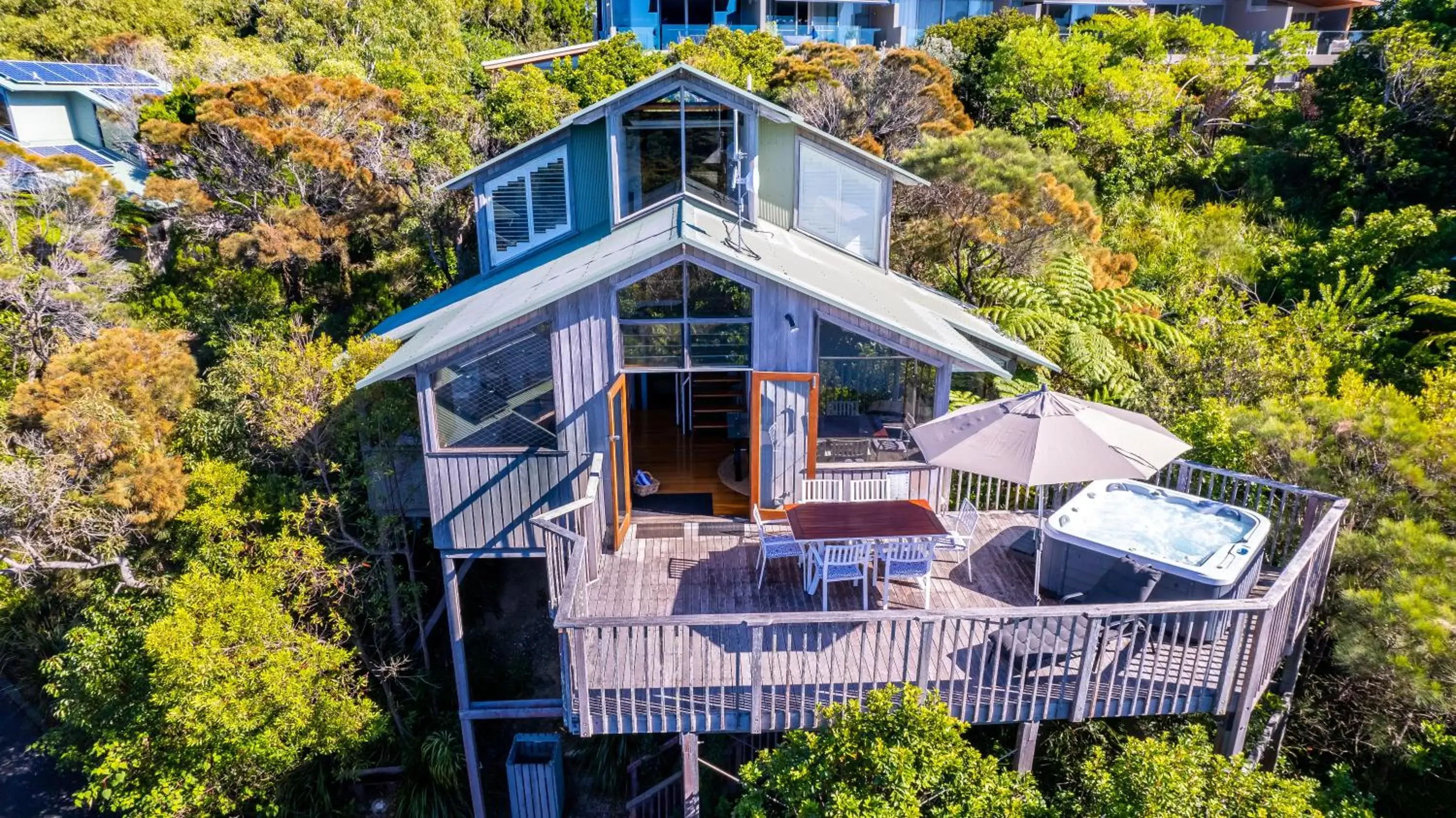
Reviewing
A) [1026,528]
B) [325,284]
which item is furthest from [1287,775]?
[325,284]

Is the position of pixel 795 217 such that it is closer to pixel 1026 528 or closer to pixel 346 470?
pixel 1026 528

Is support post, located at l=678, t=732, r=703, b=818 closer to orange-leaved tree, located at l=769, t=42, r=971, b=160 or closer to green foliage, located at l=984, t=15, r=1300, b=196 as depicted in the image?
orange-leaved tree, located at l=769, t=42, r=971, b=160

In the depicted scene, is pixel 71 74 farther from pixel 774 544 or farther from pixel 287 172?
pixel 774 544

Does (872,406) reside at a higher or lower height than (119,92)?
lower

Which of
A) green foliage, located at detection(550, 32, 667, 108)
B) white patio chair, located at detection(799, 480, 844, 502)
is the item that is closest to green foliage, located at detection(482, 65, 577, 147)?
green foliage, located at detection(550, 32, 667, 108)

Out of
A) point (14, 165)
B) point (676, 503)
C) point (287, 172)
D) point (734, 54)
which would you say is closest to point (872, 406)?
point (676, 503)

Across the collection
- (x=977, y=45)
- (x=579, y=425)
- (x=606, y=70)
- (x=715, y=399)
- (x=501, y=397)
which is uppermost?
(x=977, y=45)

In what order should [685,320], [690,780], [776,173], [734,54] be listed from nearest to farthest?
1. [690,780]
2. [685,320]
3. [776,173]
4. [734,54]
